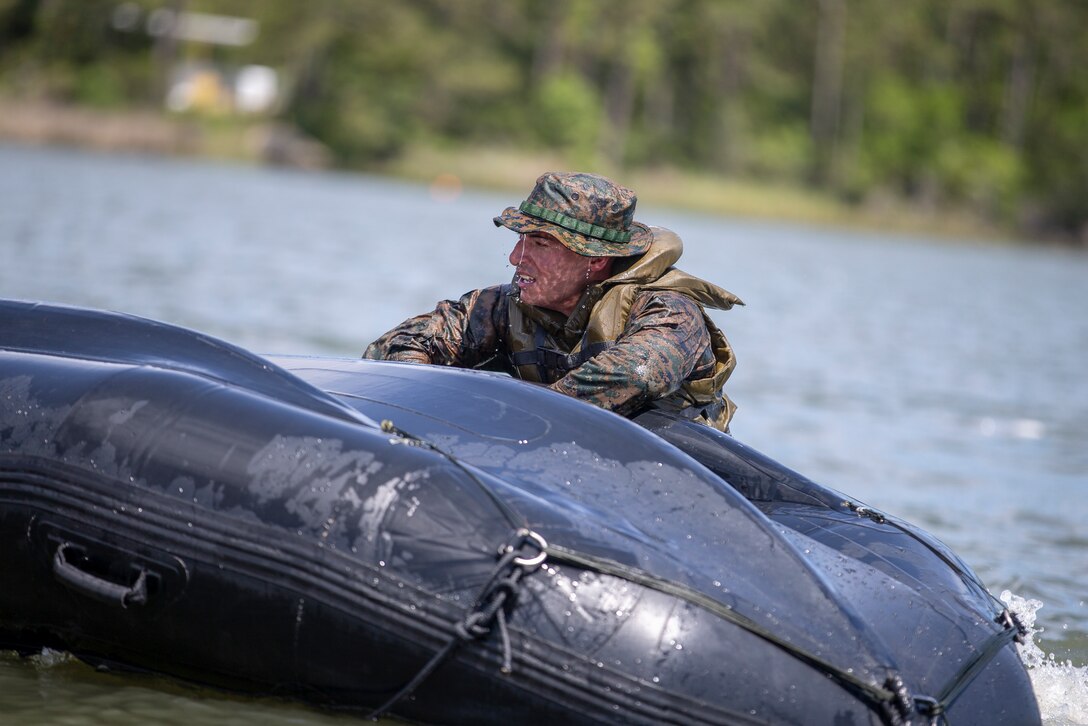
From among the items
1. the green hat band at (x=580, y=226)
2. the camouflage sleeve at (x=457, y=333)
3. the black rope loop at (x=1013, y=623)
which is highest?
the green hat band at (x=580, y=226)

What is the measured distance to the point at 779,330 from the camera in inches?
650

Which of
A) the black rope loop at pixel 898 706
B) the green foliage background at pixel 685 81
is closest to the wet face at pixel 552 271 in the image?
the black rope loop at pixel 898 706

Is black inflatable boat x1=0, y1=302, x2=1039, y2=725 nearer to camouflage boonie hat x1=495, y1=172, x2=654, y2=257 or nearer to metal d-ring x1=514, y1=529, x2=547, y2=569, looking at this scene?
metal d-ring x1=514, y1=529, x2=547, y2=569

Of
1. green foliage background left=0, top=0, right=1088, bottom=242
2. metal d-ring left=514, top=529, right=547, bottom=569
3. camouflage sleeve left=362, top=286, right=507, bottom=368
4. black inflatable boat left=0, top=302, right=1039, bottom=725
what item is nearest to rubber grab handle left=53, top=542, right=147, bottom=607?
black inflatable boat left=0, top=302, right=1039, bottom=725

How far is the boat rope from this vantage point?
131 inches

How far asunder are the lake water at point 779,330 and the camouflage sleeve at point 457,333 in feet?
4.74

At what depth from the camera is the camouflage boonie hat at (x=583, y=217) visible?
445cm

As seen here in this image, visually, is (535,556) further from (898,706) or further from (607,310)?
(607,310)

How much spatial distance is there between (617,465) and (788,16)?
6563cm

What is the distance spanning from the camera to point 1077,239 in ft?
190

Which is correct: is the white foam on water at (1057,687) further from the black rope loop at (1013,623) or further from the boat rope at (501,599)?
the boat rope at (501,599)

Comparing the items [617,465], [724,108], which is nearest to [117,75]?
[724,108]

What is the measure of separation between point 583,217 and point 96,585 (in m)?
1.73

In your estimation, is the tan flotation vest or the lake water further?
the lake water
